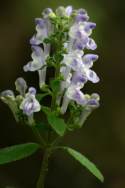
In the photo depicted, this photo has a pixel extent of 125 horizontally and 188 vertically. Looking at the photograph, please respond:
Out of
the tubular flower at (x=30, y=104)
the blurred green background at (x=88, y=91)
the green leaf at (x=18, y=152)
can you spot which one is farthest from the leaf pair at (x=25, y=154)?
the blurred green background at (x=88, y=91)

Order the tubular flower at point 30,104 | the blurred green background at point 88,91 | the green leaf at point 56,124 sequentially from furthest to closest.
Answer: the blurred green background at point 88,91 < the tubular flower at point 30,104 < the green leaf at point 56,124

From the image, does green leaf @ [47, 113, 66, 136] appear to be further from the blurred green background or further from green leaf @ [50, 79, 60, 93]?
the blurred green background

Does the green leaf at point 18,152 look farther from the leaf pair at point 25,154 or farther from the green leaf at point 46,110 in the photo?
the green leaf at point 46,110

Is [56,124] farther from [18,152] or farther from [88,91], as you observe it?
[88,91]

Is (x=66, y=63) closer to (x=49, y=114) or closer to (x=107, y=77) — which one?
(x=49, y=114)

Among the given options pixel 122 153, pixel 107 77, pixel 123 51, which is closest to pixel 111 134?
pixel 122 153

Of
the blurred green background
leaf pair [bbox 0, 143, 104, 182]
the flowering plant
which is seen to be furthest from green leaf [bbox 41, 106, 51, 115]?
the blurred green background
